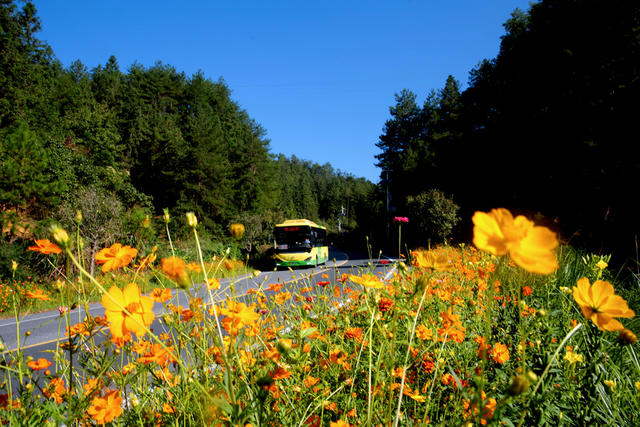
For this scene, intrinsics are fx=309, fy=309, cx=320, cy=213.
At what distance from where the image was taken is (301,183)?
185 feet

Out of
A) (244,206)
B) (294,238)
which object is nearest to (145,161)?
(244,206)

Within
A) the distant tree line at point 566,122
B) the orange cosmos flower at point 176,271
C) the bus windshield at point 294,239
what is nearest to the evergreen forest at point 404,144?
the distant tree line at point 566,122

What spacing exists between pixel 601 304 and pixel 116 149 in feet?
75.3

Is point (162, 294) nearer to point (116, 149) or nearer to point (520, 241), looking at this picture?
point (520, 241)

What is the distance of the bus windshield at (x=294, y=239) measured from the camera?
12.7 m

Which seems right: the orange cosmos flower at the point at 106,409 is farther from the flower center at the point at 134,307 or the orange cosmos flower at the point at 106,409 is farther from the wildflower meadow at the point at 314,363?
the flower center at the point at 134,307

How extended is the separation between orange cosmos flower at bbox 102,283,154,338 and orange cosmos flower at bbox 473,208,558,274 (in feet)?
Answer: 2.03

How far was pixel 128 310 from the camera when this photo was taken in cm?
66

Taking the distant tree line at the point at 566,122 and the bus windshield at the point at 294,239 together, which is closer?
the distant tree line at the point at 566,122

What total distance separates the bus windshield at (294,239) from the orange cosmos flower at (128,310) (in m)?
12.0

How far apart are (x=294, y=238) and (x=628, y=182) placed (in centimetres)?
1091

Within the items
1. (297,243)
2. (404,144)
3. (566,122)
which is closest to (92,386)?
(297,243)

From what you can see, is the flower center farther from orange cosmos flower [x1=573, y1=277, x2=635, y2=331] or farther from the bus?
the bus

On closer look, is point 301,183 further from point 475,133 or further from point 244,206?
point 475,133
